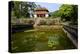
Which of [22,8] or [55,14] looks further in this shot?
[55,14]

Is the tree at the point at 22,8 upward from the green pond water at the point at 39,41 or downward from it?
upward

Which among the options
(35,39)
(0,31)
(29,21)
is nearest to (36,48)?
(35,39)

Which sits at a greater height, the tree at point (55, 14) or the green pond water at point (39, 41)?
the tree at point (55, 14)

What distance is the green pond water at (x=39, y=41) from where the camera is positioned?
1.81 m

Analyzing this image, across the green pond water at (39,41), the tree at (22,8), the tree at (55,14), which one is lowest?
the green pond water at (39,41)

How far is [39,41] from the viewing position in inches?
75.0

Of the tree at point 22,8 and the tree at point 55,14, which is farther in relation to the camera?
the tree at point 55,14

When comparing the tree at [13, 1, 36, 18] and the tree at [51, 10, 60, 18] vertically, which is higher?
the tree at [13, 1, 36, 18]

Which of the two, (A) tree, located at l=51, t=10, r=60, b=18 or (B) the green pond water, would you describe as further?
(A) tree, located at l=51, t=10, r=60, b=18

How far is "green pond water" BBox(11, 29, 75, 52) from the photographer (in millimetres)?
1812

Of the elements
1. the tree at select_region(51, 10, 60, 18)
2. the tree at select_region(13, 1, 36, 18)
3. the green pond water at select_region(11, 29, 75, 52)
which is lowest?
the green pond water at select_region(11, 29, 75, 52)

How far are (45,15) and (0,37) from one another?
57 centimetres

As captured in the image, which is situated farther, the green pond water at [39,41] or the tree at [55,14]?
the tree at [55,14]

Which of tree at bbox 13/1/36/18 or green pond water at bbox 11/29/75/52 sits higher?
tree at bbox 13/1/36/18
